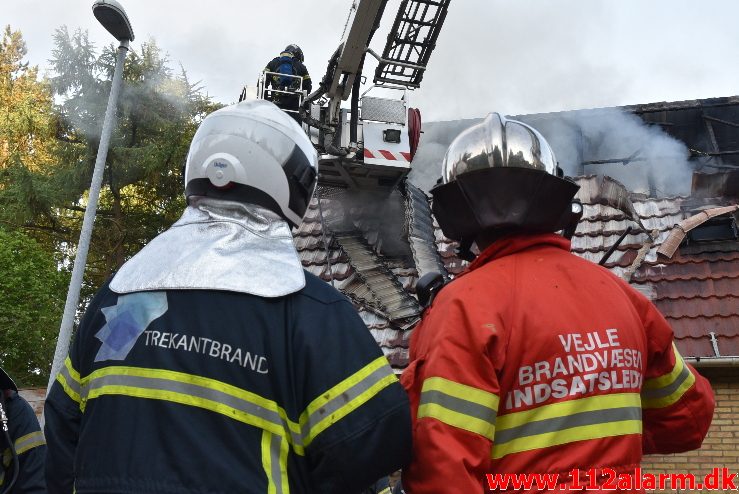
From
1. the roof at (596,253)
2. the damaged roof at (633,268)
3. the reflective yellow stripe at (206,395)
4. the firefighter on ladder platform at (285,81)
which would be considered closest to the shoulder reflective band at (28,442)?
the reflective yellow stripe at (206,395)

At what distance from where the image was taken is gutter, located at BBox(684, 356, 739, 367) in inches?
221

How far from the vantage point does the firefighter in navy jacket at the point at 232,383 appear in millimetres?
1506

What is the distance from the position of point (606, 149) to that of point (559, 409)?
1011cm

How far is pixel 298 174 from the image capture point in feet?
6.44

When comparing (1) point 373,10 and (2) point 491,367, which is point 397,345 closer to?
(1) point 373,10

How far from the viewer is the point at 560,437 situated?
165cm

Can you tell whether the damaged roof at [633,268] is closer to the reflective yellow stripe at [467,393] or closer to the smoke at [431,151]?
the smoke at [431,151]

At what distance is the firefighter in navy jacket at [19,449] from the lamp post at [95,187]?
9.55 feet

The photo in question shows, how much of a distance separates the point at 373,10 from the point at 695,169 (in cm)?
530

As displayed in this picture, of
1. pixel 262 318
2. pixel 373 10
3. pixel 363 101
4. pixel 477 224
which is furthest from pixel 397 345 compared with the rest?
pixel 262 318

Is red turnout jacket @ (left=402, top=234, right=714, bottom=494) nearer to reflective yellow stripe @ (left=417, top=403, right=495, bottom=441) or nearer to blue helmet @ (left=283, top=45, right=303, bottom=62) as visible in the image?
reflective yellow stripe @ (left=417, top=403, right=495, bottom=441)

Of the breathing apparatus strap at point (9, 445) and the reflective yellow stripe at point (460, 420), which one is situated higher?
the reflective yellow stripe at point (460, 420)

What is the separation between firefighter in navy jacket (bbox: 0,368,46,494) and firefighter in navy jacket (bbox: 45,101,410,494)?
1.69m

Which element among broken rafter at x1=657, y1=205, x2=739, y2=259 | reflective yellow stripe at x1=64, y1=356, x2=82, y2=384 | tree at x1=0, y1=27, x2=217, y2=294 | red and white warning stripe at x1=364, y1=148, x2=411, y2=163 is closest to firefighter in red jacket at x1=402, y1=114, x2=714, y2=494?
reflective yellow stripe at x1=64, y1=356, x2=82, y2=384
